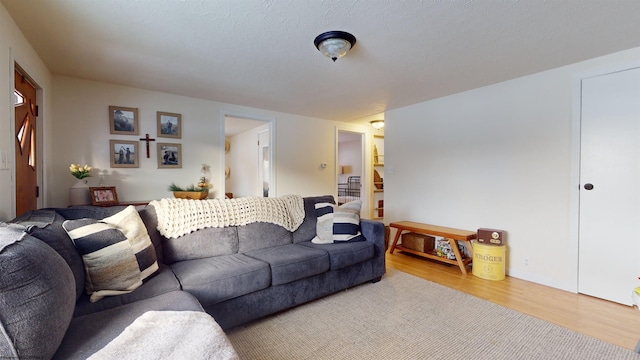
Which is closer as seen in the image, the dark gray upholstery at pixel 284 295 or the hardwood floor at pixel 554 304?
the dark gray upholstery at pixel 284 295

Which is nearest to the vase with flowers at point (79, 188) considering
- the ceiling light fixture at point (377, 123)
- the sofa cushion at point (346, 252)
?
the sofa cushion at point (346, 252)

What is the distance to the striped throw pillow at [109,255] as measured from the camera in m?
1.51

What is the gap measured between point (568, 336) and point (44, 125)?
15.6 feet

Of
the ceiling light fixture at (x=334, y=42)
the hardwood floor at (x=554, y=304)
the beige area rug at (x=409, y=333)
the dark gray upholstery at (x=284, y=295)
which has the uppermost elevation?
the ceiling light fixture at (x=334, y=42)

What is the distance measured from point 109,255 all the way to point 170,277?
0.39 metres

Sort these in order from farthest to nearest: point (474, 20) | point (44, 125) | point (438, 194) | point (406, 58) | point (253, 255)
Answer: point (438, 194) < point (44, 125) < point (406, 58) < point (253, 255) < point (474, 20)

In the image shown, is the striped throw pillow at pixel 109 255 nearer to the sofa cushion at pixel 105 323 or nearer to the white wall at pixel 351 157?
the sofa cushion at pixel 105 323

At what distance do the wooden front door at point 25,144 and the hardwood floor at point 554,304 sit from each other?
364 cm

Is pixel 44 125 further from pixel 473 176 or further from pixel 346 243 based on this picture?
pixel 473 176

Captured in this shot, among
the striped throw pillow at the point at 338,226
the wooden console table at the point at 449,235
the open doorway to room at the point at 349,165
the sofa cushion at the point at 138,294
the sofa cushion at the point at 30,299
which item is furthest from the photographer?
the open doorway to room at the point at 349,165

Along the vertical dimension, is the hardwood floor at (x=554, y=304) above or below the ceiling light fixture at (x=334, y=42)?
→ below

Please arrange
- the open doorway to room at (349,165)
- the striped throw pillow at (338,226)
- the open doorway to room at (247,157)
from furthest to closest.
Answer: the open doorway to room at (349,165), the open doorway to room at (247,157), the striped throw pillow at (338,226)

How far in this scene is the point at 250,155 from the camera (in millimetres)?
6770

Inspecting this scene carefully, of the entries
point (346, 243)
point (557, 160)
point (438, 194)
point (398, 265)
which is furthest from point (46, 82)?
point (557, 160)
